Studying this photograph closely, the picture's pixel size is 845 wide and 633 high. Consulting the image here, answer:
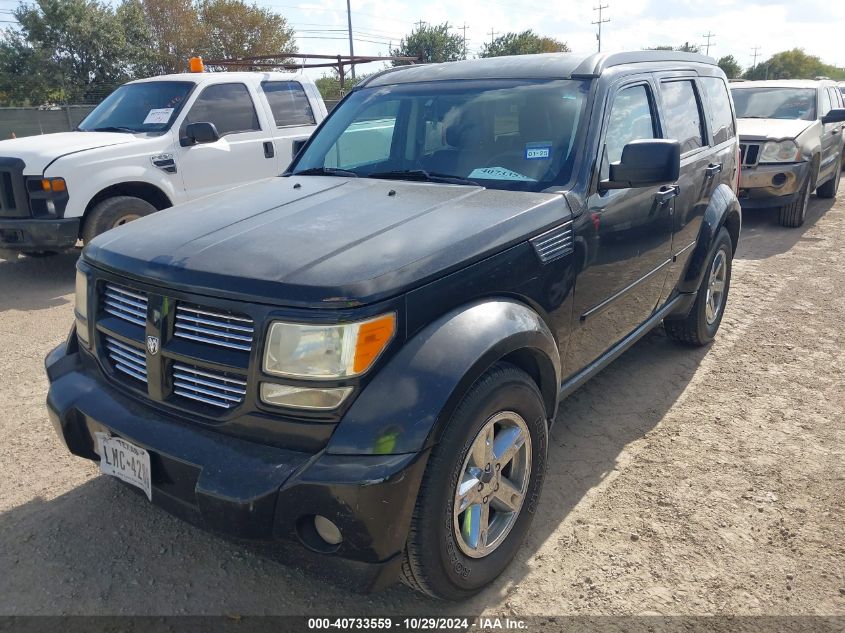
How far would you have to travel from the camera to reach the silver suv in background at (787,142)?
8.32m

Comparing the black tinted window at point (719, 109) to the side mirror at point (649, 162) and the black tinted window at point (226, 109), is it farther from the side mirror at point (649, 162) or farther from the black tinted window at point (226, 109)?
the black tinted window at point (226, 109)

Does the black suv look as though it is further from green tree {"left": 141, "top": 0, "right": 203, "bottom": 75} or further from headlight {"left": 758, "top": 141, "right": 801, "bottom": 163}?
green tree {"left": 141, "top": 0, "right": 203, "bottom": 75}

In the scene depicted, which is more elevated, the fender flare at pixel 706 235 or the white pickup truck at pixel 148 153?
the white pickup truck at pixel 148 153

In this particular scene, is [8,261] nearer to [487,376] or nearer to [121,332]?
[121,332]

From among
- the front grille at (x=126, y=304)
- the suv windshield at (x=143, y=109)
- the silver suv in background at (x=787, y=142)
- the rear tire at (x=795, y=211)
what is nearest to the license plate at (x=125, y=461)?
the front grille at (x=126, y=304)

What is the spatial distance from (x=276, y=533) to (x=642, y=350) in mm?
3544

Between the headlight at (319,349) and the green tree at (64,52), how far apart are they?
41246 millimetres

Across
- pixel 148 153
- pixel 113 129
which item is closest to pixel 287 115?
pixel 148 153

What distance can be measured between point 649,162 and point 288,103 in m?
5.69

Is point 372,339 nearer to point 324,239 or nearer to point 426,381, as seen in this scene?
point 426,381

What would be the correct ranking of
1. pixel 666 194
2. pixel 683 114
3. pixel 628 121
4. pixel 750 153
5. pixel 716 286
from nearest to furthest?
pixel 628 121, pixel 666 194, pixel 683 114, pixel 716 286, pixel 750 153

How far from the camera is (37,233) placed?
5992 mm

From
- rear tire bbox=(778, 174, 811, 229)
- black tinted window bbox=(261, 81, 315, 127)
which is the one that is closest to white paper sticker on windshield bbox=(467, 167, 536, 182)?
black tinted window bbox=(261, 81, 315, 127)

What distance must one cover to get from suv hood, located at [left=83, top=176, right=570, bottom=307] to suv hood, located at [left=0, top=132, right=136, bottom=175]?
12.9ft
